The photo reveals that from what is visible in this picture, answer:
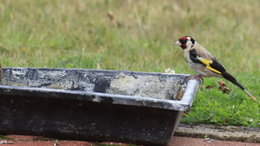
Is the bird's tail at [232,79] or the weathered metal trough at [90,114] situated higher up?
the bird's tail at [232,79]

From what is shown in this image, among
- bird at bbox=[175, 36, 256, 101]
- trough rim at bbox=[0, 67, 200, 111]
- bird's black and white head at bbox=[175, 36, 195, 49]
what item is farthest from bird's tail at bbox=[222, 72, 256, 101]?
trough rim at bbox=[0, 67, 200, 111]

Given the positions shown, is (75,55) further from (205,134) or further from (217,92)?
(205,134)

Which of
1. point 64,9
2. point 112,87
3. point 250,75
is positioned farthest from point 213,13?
point 112,87

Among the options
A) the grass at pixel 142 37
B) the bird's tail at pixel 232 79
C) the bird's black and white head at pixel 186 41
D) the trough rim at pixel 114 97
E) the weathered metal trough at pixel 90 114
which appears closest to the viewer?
the trough rim at pixel 114 97

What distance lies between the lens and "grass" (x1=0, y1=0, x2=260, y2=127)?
6340mm

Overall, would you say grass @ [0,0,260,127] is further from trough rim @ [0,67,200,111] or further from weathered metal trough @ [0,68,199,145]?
trough rim @ [0,67,200,111]

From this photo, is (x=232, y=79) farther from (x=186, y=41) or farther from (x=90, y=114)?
(x=90, y=114)

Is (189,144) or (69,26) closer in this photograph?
(189,144)

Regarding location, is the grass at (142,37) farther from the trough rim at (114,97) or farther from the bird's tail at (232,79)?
the trough rim at (114,97)

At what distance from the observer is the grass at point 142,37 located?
634 cm

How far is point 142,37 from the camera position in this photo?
9.62 m

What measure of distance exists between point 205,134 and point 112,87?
3.54ft

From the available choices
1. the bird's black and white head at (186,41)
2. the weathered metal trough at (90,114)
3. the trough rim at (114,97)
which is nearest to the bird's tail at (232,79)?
the bird's black and white head at (186,41)

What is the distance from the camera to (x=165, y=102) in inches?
167
